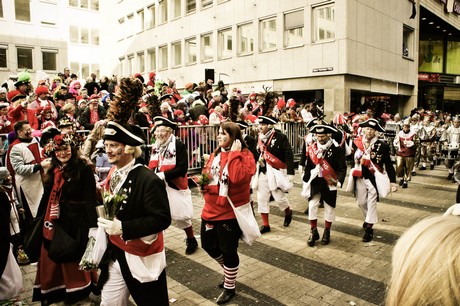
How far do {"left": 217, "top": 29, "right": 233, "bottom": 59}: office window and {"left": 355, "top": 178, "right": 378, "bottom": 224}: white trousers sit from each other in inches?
822

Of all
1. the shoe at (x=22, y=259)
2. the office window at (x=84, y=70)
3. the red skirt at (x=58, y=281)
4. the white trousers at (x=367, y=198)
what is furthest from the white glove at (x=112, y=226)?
the office window at (x=84, y=70)

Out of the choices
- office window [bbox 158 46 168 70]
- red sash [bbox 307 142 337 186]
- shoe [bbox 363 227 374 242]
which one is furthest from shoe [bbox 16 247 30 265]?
office window [bbox 158 46 168 70]

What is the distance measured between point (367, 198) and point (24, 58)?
31.3 metres

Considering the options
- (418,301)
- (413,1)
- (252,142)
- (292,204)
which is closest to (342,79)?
(413,1)

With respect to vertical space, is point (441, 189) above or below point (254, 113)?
below

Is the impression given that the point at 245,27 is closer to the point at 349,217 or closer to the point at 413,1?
the point at 413,1

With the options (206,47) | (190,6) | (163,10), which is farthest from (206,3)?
(163,10)

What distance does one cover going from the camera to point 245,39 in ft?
83.6

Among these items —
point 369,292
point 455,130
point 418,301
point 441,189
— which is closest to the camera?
point 418,301

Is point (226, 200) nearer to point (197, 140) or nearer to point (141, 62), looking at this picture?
point (197, 140)

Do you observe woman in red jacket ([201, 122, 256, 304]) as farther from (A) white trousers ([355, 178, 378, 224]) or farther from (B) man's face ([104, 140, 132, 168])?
(A) white trousers ([355, 178, 378, 224])

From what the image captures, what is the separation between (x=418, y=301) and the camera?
41.0 inches

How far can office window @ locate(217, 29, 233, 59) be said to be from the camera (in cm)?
2662

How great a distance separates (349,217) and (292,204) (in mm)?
1560
